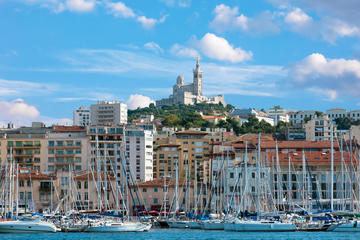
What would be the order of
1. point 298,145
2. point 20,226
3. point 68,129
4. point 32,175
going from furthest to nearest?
point 68,129 < point 298,145 < point 32,175 < point 20,226

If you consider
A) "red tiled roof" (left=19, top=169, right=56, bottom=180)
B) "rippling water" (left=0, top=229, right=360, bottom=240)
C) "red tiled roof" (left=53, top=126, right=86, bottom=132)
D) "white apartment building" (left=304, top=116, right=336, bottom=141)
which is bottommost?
"rippling water" (left=0, top=229, right=360, bottom=240)

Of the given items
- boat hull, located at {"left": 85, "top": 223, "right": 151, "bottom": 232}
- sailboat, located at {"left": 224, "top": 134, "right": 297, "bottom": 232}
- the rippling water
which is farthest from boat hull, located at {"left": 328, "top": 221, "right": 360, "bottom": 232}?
boat hull, located at {"left": 85, "top": 223, "right": 151, "bottom": 232}

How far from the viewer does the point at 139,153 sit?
461 ft

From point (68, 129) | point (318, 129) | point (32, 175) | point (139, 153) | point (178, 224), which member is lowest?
point (178, 224)

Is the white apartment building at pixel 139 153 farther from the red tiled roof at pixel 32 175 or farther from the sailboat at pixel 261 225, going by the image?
the sailboat at pixel 261 225

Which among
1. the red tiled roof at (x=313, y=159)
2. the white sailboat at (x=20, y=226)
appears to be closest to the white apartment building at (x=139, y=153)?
the red tiled roof at (x=313, y=159)

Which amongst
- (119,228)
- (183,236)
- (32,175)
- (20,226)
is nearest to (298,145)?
(32,175)

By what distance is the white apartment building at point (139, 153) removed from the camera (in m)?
139

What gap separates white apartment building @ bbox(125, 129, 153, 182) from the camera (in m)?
139

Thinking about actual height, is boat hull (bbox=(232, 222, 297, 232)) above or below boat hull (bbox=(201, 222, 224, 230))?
above

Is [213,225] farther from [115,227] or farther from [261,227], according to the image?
[115,227]

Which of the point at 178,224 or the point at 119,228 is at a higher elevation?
the point at 119,228

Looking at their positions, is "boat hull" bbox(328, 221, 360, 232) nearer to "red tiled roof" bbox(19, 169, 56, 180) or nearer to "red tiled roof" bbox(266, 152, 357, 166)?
"red tiled roof" bbox(266, 152, 357, 166)

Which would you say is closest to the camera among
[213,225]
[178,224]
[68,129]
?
[213,225]
